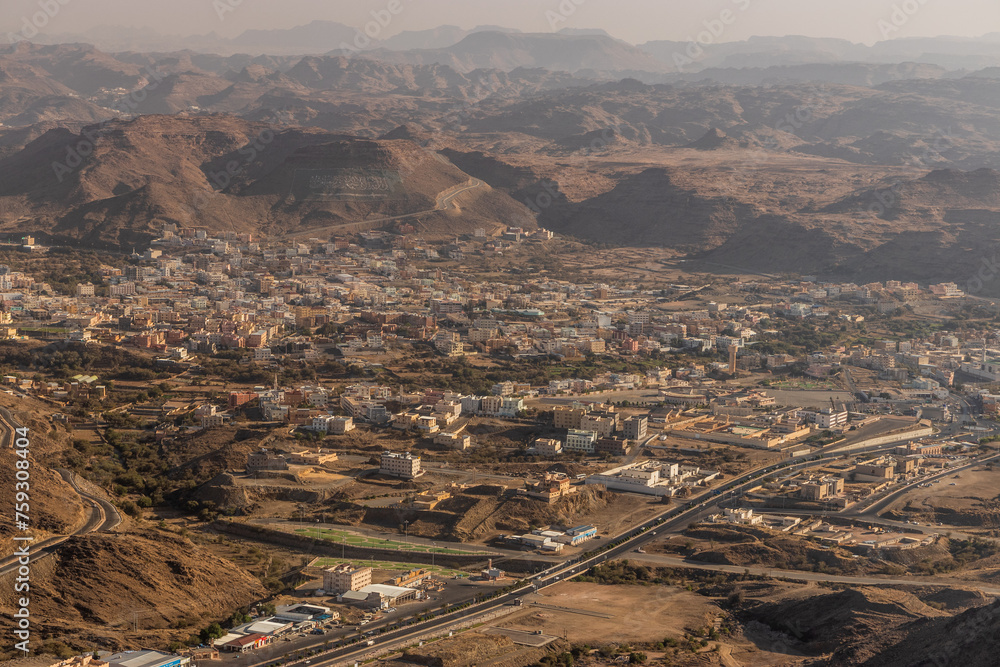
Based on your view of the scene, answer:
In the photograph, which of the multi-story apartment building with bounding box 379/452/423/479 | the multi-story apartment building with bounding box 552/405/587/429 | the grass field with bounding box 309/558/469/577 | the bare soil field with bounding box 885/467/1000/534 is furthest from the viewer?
the multi-story apartment building with bounding box 552/405/587/429

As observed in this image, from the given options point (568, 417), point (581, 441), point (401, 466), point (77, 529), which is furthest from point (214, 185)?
point (77, 529)

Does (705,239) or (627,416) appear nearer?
(627,416)

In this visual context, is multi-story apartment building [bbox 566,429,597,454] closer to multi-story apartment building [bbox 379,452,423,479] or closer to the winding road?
multi-story apartment building [bbox 379,452,423,479]

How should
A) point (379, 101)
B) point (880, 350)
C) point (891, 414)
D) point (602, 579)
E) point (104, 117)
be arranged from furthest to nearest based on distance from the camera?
1. point (379, 101)
2. point (104, 117)
3. point (880, 350)
4. point (891, 414)
5. point (602, 579)

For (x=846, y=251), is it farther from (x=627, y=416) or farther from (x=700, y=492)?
(x=700, y=492)

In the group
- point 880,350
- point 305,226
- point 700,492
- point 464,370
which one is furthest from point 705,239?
point 700,492

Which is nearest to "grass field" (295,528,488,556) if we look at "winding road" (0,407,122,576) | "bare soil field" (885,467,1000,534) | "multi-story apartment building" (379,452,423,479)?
"winding road" (0,407,122,576)

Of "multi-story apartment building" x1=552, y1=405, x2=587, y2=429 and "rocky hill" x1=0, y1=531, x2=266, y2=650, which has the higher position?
"rocky hill" x1=0, y1=531, x2=266, y2=650
